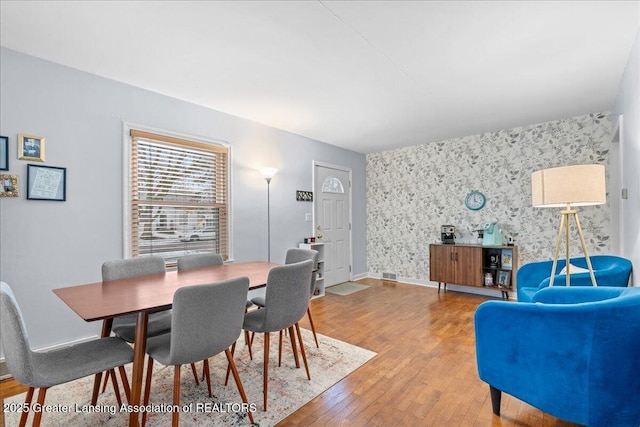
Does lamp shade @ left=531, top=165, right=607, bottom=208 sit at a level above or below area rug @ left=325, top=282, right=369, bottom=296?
above

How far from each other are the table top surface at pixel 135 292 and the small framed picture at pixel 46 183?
1074 millimetres

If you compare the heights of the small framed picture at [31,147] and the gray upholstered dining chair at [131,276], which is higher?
the small framed picture at [31,147]

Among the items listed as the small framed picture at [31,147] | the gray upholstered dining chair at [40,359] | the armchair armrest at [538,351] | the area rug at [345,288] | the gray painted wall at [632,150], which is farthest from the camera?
the area rug at [345,288]

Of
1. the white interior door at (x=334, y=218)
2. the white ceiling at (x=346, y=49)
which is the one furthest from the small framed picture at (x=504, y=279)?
the white interior door at (x=334, y=218)

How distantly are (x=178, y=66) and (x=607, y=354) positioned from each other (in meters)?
3.37

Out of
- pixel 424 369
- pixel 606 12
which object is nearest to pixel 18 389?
pixel 424 369

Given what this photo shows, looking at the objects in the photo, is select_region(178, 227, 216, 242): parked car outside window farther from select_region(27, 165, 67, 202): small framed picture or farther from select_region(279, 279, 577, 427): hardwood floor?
select_region(279, 279, 577, 427): hardwood floor

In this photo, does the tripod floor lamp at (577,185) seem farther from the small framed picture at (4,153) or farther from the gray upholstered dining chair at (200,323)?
the small framed picture at (4,153)

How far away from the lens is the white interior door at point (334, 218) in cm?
511

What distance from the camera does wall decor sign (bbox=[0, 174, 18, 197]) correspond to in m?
2.32

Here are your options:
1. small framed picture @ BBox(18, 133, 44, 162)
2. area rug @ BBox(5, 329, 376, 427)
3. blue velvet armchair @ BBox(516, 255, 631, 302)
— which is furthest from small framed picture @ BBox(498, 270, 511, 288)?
small framed picture @ BBox(18, 133, 44, 162)

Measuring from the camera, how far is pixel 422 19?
1992mm

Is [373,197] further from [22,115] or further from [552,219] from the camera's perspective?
[22,115]

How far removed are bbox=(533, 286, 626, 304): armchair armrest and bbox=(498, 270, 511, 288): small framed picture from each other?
A: 271 cm
